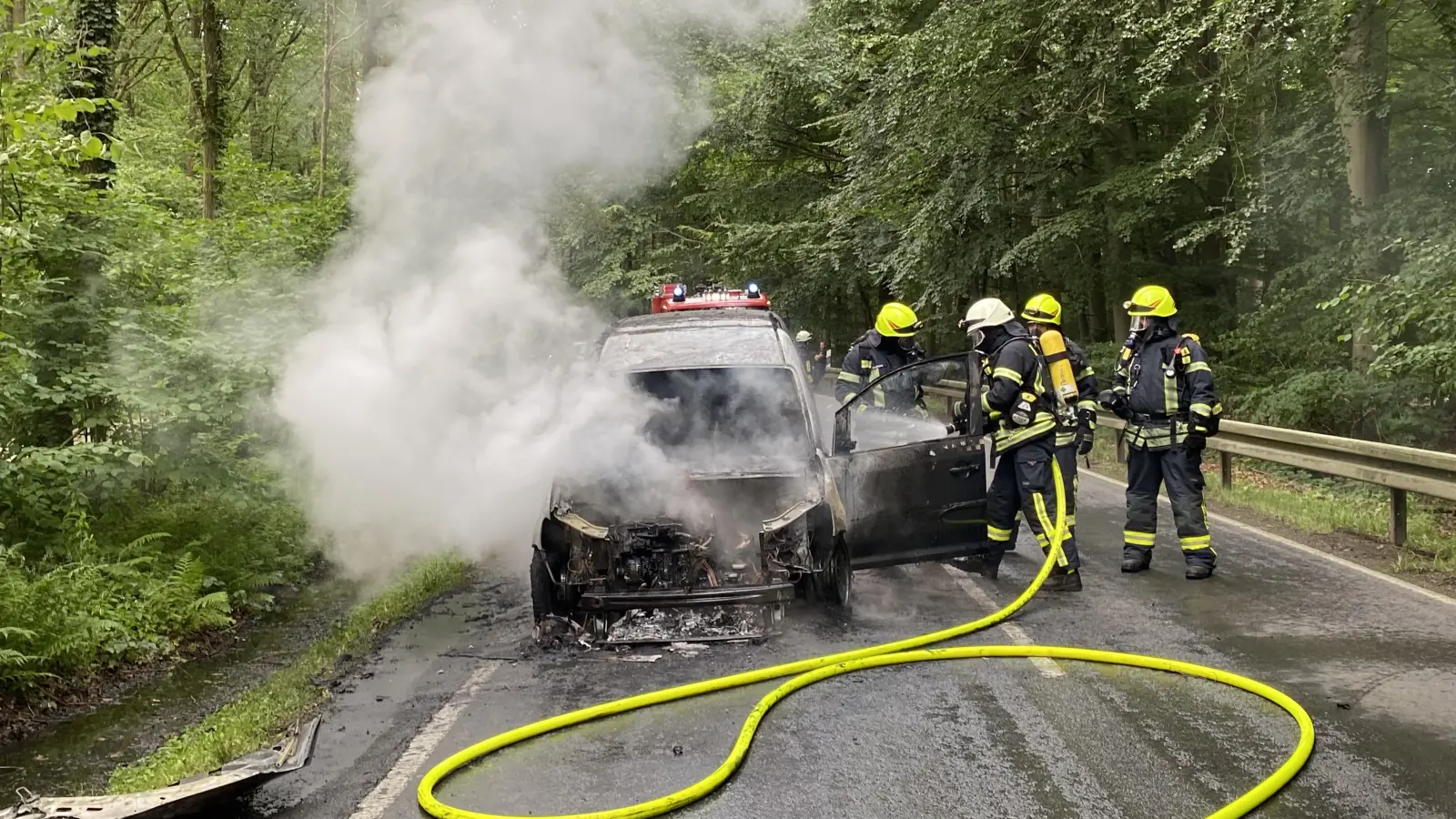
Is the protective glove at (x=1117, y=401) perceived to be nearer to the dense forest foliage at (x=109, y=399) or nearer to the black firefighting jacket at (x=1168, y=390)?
the black firefighting jacket at (x=1168, y=390)

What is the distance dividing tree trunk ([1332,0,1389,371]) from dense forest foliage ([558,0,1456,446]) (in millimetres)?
29

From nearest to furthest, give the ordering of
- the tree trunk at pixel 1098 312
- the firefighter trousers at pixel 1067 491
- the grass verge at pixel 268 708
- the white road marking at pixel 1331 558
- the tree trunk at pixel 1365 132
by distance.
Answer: the grass verge at pixel 268 708, the white road marking at pixel 1331 558, the firefighter trousers at pixel 1067 491, the tree trunk at pixel 1365 132, the tree trunk at pixel 1098 312

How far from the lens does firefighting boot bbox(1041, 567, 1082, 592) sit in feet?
22.6

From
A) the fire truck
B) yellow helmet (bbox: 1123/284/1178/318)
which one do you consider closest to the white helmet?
yellow helmet (bbox: 1123/284/1178/318)

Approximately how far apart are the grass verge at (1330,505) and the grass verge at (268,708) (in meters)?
7.07

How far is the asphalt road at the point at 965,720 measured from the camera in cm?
381

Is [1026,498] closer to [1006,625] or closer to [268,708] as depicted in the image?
[1006,625]

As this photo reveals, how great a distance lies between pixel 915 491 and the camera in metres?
6.82

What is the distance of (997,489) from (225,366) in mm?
5540

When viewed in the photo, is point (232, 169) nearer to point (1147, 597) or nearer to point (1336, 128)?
point (1147, 597)

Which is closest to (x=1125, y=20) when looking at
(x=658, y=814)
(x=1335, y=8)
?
(x=1335, y=8)

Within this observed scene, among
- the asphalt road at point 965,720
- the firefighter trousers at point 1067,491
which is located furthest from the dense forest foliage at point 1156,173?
the asphalt road at point 965,720

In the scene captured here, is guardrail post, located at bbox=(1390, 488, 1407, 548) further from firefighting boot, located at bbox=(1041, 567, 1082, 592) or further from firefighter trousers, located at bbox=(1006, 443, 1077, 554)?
firefighting boot, located at bbox=(1041, 567, 1082, 592)

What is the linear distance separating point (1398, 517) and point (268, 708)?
26.7ft
